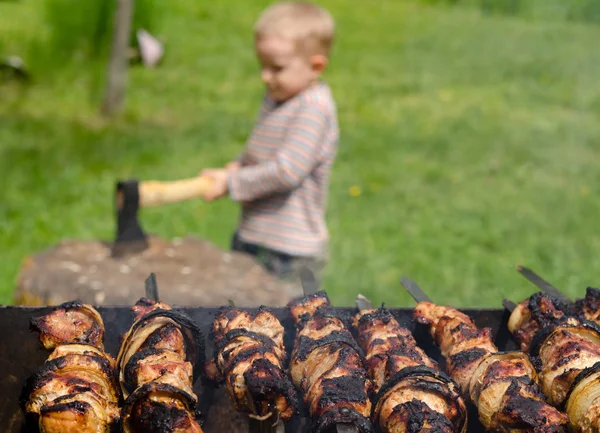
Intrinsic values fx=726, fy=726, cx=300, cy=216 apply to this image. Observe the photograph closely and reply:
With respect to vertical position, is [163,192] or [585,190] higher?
[163,192]

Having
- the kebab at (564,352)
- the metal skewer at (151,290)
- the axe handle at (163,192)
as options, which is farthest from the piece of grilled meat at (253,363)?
the axe handle at (163,192)

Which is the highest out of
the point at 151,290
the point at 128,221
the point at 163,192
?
the point at 151,290

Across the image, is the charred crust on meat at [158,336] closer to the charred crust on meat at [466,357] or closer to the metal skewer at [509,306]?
the charred crust on meat at [466,357]

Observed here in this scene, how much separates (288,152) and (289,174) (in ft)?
0.40

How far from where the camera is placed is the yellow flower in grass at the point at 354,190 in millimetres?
7563

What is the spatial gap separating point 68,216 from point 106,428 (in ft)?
17.0

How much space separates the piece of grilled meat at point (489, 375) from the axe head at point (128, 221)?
2053mm

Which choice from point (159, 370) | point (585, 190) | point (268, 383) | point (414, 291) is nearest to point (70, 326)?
point (159, 370)

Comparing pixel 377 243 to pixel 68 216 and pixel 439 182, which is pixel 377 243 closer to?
pixel 439 182

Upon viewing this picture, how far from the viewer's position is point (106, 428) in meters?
1.75

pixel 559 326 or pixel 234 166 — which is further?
pixel 234 166

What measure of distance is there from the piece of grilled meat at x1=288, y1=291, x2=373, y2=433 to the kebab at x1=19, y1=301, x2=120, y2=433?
0.50 metres

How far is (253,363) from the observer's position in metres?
1.85

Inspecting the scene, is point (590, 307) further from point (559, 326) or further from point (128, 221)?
point (128, 221)
